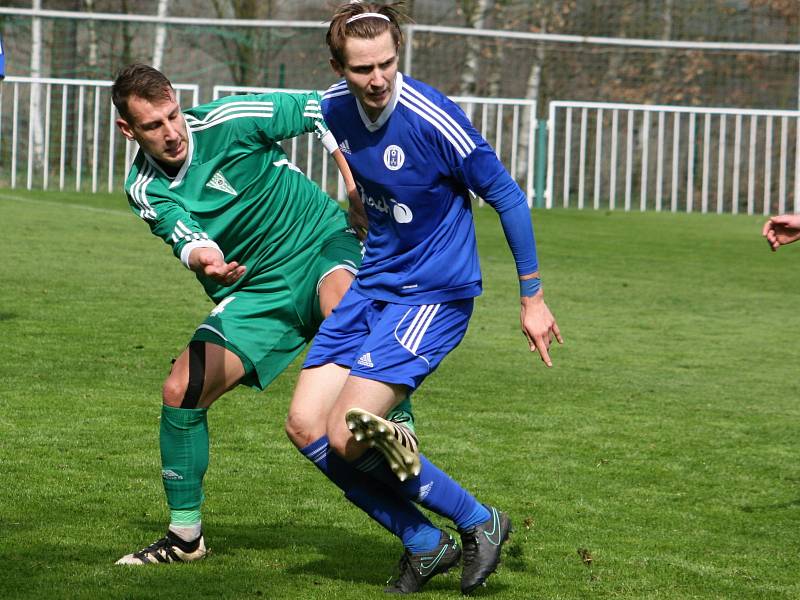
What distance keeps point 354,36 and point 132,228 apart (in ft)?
45.8

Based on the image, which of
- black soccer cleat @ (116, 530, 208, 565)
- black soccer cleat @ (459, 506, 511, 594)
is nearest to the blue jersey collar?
black soccer cleat @ (459, 506, 511, 594)

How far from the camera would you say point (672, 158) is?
23641 mm

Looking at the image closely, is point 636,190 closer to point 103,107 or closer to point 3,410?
point 103,107

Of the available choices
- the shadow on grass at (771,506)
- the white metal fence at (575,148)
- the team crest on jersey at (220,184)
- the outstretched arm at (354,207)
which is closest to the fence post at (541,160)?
the white metal fence at (575,148)

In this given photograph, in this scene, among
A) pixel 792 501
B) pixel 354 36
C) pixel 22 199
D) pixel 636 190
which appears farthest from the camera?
pixel 636 190

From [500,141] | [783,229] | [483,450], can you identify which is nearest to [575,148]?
[500,141]

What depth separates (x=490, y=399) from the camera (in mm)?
9234

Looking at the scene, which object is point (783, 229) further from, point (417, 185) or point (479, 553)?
point (479, 553)

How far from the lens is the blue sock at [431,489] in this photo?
5008 millimetres

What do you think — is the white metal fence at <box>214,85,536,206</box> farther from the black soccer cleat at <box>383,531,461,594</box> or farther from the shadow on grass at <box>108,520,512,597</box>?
the black soccer cleat at <box>383,531,461,594</box>

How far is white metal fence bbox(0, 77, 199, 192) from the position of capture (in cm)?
2238

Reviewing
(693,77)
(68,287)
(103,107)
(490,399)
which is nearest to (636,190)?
(693,77)

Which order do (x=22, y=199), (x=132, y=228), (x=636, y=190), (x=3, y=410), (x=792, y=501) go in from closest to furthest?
1. (x=792, y=501)
2. (x=3, y=410)
3. (x=132, y=228)
4. (x=22, y=199)
5. (x=636, y=190)

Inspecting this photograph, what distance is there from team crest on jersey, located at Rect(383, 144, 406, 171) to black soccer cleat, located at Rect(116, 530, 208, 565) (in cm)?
167
